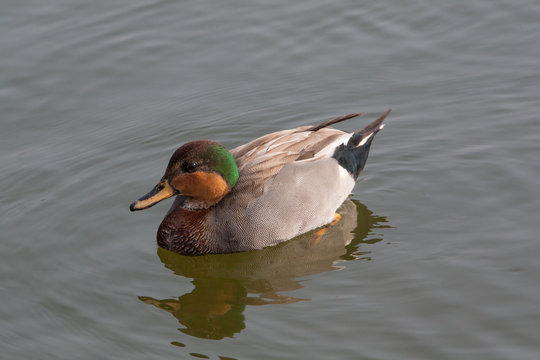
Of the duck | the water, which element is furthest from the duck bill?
the water

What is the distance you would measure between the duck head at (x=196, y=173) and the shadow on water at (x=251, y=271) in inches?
25.3

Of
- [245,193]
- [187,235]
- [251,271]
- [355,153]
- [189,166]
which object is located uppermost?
[189,166]

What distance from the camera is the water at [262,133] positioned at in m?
6.78

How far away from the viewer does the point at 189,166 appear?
7.83 meters

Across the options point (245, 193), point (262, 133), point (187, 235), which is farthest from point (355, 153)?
point (187, 235)

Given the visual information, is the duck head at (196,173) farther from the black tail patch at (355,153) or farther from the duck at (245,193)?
the black tail patch at (355,153)

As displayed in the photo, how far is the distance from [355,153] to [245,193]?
136cm

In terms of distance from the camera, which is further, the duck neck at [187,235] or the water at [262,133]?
the duck neck at [187,235]

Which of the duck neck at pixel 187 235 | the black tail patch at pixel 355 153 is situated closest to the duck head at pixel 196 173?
the duck neck at pixel 187 235

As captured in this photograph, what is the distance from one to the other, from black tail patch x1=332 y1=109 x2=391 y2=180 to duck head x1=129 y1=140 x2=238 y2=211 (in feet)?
3.93

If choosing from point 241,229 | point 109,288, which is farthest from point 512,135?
point 109,288

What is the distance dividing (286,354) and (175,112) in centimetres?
466

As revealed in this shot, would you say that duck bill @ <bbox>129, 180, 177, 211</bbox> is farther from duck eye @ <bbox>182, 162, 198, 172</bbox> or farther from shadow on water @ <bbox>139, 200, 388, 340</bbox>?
shadow on water @ <bbox>139, 200, 388, 340</bbox>

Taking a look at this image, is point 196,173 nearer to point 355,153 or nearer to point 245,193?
point 245,193
